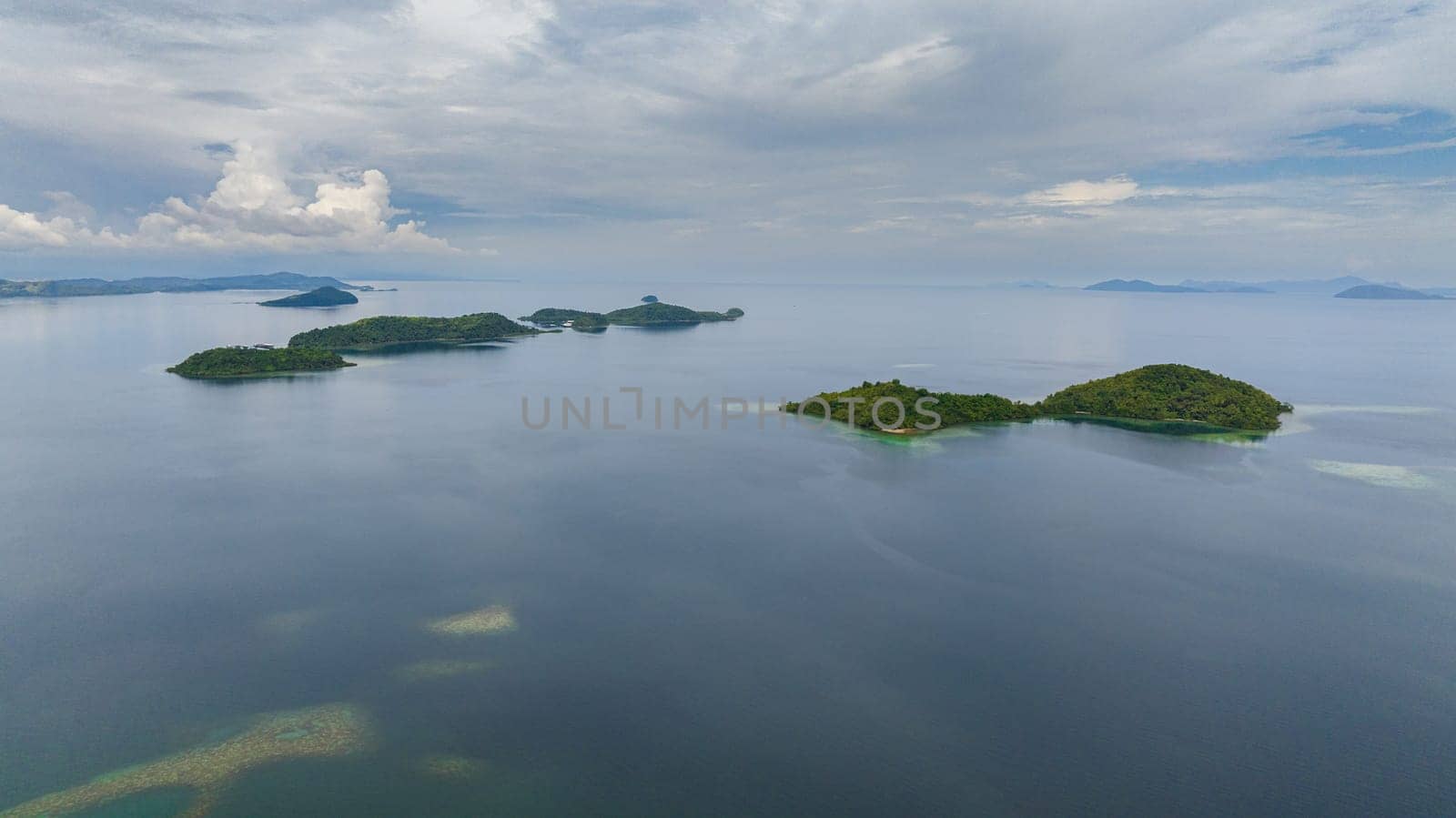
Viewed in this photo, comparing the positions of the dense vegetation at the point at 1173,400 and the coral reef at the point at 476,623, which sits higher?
the dense vegetation at the point at 1173,400

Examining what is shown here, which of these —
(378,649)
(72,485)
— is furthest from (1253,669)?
(72,485)

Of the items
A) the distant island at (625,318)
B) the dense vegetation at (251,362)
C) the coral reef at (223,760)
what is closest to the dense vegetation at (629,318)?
the distant island at (625,318)

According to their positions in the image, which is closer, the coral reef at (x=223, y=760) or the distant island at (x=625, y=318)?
the coral reef at (x=223, y=760)

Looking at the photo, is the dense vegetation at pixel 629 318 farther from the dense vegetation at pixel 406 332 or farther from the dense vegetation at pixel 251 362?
the dense vegetation at pixel 251 362

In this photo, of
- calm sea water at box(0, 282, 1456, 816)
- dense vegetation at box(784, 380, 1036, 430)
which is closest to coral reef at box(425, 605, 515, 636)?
calm sea water at box(0, 282, 1456, 816)

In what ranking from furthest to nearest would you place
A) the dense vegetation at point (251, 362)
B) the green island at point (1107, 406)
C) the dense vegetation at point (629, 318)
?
the dense vegetation at point (629, 318), the dense vegetation at point (251, 362), the green island at point (1107, 406)

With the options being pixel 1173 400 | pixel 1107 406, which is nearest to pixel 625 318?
pixel 1107 406

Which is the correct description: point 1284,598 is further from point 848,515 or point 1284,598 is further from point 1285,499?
point 848,515

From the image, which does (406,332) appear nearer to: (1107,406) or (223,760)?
(1107,406)
